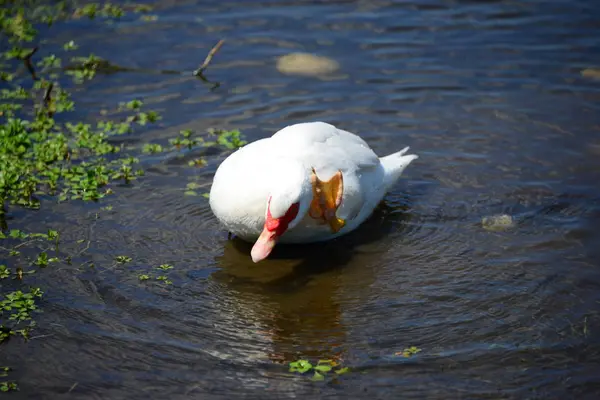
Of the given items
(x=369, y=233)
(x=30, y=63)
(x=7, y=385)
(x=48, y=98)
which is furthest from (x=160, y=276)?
(x=30, y=63)

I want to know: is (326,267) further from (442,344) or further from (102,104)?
(102,104)

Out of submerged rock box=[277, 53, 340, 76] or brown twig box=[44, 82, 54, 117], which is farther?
submerged rock box=[277, 53, 340, 76]

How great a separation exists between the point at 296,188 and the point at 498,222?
167 centimetres

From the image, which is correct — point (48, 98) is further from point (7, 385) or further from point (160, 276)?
point (7, 385)

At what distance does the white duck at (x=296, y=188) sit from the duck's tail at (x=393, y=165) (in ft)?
0.49

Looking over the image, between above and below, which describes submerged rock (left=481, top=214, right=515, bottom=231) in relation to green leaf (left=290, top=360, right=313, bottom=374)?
above

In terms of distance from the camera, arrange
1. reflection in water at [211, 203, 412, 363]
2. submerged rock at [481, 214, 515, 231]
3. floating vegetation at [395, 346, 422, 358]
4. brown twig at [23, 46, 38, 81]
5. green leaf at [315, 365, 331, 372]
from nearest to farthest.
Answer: green leaf at [315, 365, 331, 372], floating vegetation at [395, 346, 422, 358], reflection in water at [211, 203, 412, 363], submerged rock at [481, 214, 515, 231], brown twig at [23, 46, 38, 81]

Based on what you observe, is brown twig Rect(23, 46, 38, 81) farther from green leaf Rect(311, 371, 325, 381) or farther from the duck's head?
green leaf Rect(311, 371, 325, 381)

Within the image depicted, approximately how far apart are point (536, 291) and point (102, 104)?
14.4ft

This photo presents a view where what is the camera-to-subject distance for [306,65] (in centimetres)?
848

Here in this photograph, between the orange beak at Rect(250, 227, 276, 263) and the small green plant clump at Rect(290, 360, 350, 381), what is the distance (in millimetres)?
810

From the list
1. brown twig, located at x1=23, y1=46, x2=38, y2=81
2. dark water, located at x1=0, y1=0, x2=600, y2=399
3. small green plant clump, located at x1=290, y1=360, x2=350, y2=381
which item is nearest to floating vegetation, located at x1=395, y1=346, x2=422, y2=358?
dark water, located at x1=0, y1=0, x2=600, y2=399

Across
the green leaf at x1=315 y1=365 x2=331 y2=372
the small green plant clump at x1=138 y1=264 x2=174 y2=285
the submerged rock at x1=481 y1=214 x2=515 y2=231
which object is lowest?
the small green plant clump at x1=138 y1=264 x2=174 y2=285

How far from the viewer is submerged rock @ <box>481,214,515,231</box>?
19.9 feet
